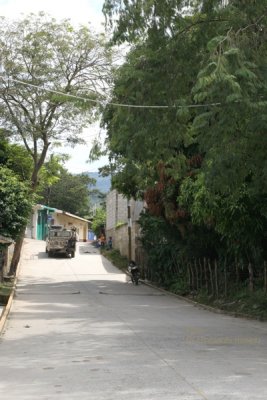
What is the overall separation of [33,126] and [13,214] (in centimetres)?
573

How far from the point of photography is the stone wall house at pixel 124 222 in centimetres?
4128

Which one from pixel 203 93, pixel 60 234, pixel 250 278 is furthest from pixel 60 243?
pixel 203 93

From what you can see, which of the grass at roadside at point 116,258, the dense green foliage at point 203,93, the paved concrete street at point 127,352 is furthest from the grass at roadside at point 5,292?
the grass at roadside at point 116,258

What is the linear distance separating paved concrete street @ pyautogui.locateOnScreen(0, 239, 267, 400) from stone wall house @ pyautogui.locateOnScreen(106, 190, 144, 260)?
1616 centimetres

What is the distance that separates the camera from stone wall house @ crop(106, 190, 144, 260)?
135 feet

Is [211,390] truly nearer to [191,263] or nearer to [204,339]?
[204,339]

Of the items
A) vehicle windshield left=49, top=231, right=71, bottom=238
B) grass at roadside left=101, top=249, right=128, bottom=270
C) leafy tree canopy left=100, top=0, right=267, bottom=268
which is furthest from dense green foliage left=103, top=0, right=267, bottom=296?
vehicle windshield left=49, top=231, right=71, bottom=238

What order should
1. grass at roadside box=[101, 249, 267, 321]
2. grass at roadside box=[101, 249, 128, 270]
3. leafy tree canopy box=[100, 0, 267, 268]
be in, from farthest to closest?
grass at roadside box=[101, 249, 128, 270], grass at roadside box=[101, 249, 267, 321], leafy tree canopy box=[100, 0, 267, 268]

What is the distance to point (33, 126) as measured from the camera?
30250 millimetres

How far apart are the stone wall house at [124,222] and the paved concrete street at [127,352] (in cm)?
1616

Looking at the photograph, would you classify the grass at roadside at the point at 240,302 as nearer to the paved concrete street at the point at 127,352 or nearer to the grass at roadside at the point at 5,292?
the paved concrete street at the point at 127,352

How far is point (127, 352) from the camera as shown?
10.4 metres

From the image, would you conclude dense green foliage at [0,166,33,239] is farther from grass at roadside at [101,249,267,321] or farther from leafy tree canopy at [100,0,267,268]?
leafy tree canopy at [100,0,267,268]

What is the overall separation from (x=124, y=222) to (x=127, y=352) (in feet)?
138
